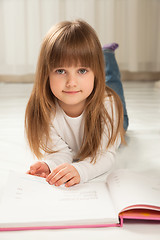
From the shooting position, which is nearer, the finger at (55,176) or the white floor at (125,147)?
the white floor at (125,147)

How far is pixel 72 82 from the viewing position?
33.6 inches

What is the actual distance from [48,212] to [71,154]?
40cm

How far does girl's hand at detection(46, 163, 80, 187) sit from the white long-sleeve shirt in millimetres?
91

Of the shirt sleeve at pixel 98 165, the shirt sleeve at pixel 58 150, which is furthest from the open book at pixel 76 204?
the shirt sleeve at pixel 58 150

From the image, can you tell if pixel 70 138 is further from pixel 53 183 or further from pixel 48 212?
pixel 48 212

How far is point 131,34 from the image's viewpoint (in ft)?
8.56

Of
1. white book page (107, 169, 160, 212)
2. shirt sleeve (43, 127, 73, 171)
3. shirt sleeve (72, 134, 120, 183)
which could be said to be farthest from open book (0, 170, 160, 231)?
shirt sleeve (43, 127, 73, 171)

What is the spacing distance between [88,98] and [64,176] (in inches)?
11.3

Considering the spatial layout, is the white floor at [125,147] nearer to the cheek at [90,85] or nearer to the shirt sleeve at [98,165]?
the shirt sleeve at [98,165]

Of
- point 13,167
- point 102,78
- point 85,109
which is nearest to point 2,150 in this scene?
point 13,167

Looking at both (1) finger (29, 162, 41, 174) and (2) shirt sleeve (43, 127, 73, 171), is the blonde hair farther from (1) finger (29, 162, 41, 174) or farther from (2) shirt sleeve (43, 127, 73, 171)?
(1) finger (29, 162, 41, 174)

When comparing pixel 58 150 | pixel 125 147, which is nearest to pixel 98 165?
pixel 58 150

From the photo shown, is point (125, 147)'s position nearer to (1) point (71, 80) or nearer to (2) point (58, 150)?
(2) point (58, 150)

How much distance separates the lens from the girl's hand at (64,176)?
785 millimetres
